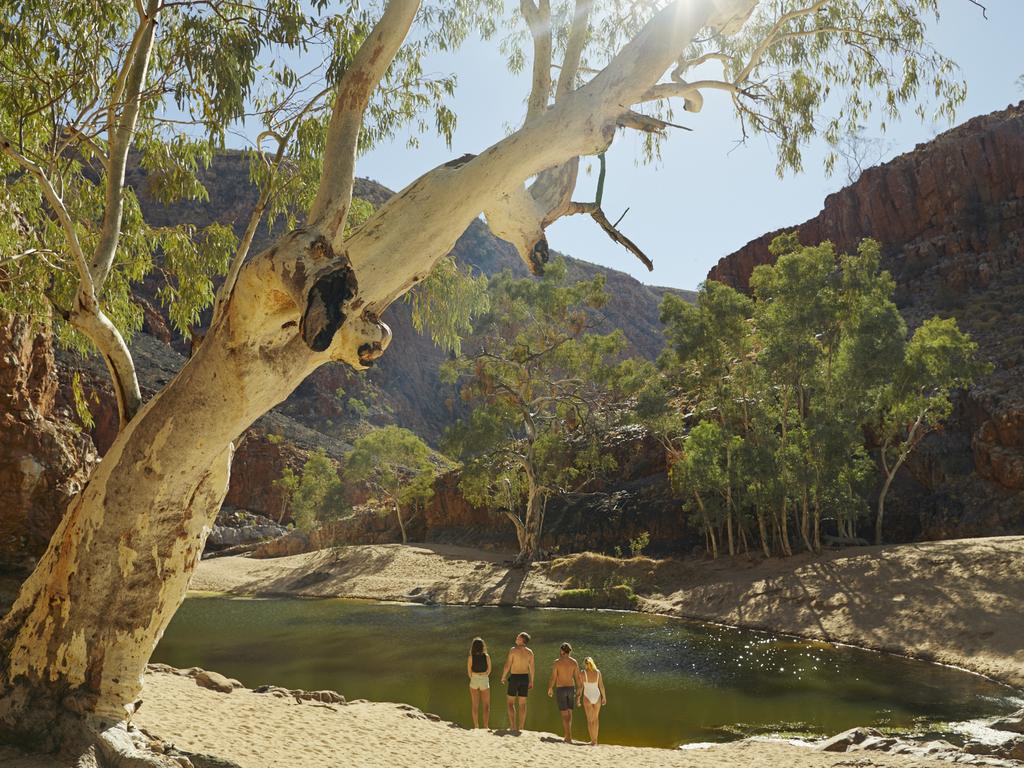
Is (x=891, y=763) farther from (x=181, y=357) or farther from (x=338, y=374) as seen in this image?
(x=338, y=374)

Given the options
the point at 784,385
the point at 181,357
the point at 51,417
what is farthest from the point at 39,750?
the point at 181,357

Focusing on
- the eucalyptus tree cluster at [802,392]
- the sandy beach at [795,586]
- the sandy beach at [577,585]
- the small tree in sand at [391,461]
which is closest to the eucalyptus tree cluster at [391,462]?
the small tree in sand at [391,461]

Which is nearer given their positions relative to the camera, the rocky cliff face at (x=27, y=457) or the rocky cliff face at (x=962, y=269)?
the rocky cliff face at (x=27, y=457)

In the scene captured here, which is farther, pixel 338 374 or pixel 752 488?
pixel 338 374

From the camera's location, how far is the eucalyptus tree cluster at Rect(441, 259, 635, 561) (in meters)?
25.8

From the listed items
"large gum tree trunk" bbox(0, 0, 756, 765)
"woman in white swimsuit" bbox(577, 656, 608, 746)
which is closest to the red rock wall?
"woman in white swimsuit" bbox(577, 656, 608, 746)

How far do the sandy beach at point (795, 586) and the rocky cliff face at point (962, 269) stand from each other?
238 inches

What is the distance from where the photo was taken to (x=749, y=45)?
25.4 feet

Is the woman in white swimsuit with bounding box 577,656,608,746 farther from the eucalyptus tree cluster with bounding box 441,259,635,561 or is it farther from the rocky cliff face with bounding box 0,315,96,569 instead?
the eucalyptus tree cluster with bounding box 441,259,635,561

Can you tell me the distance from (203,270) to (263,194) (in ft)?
4.15

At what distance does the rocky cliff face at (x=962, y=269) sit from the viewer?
22328 mm

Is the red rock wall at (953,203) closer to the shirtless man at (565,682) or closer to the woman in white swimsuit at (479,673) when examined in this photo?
the shirtless man at (565,682)

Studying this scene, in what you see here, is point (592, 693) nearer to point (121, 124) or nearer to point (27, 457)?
point (121, 124)

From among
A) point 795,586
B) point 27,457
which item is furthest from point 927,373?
point 27,457
